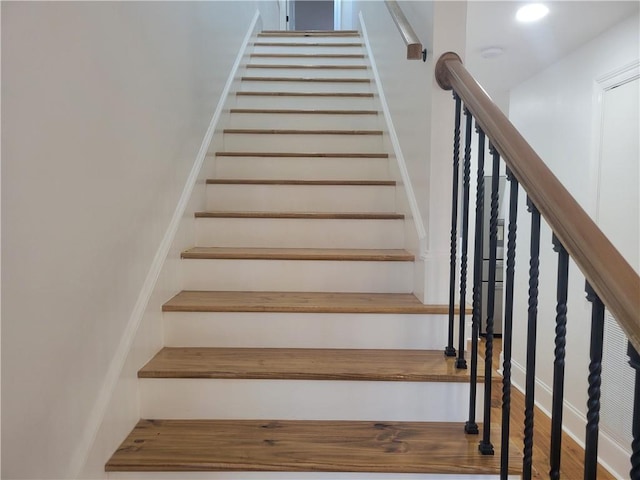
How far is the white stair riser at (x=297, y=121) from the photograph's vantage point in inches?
108

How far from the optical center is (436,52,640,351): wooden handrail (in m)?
0.64

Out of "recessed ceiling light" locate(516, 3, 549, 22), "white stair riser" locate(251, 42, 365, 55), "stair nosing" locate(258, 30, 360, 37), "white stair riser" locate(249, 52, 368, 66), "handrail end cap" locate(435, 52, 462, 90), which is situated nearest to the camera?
"handrail end cap" locate(435, 52, 462, 90)

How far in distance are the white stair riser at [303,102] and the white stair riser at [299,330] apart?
6.21ft

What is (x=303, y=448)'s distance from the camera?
116 centimetres

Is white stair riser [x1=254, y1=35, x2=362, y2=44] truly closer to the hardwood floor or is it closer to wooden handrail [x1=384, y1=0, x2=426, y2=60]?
wooden handrail [x1=384, y1=0, x2=426, y2=60]

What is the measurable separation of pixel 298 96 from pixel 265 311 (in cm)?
197

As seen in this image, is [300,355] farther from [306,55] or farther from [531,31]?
[306,55]

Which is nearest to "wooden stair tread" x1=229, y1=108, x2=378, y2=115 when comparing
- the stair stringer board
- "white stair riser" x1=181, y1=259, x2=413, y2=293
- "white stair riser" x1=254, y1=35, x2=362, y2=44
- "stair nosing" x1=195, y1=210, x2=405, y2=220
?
the stair stringer board

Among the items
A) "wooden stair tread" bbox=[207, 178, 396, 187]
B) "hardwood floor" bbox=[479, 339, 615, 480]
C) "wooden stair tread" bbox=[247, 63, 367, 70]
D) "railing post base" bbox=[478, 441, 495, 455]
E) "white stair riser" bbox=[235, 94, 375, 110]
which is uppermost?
"wooden stair tread" bbox=[247, 63, 367, 70]

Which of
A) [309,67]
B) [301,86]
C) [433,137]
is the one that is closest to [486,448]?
[433,137]

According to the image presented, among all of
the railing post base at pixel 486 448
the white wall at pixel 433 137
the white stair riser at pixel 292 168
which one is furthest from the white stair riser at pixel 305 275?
the white stair riser at pixel 292 168

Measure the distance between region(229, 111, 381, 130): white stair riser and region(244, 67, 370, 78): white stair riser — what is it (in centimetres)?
76

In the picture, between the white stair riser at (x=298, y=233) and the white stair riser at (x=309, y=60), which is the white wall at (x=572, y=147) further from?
the white stair riser at (x=298, y=233)

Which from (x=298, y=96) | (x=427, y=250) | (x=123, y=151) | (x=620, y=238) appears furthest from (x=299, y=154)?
(x=620, y=238)
